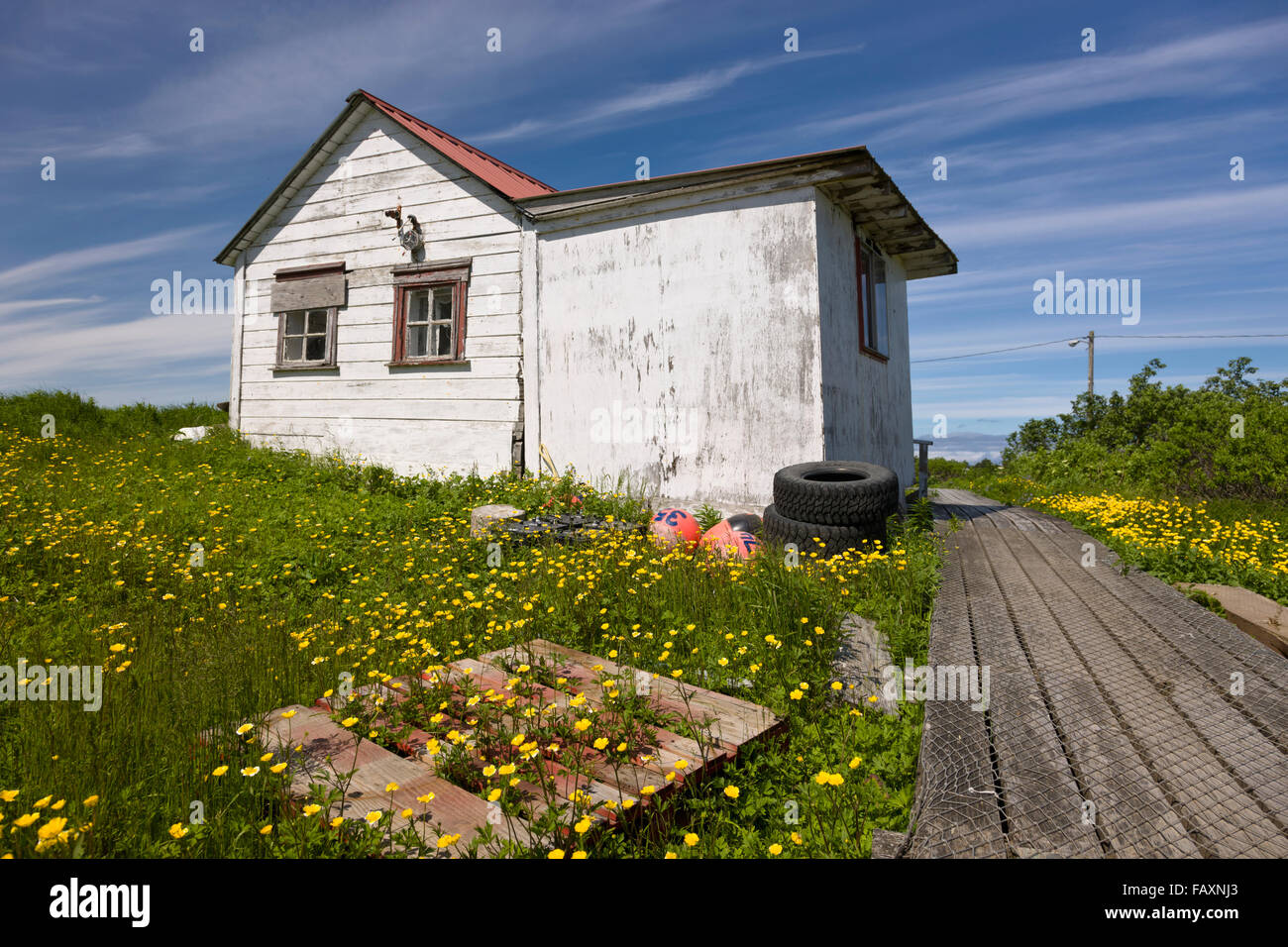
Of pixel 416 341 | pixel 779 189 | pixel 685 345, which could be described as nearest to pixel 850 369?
pixel 685 345

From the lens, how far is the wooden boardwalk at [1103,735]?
6.84ft

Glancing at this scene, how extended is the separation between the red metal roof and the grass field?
4.61m

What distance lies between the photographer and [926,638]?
4148 millimetres

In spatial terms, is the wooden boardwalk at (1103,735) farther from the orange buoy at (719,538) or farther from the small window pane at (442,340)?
the small window pane at (442,340)

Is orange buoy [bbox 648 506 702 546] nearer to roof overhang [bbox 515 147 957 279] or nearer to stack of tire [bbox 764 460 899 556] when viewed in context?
stack of tire [bbox 764 460 899 556]

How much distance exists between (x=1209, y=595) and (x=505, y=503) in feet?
23.6

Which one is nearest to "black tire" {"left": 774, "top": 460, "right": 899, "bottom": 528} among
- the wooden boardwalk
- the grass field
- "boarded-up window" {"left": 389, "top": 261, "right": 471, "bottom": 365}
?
the grass field

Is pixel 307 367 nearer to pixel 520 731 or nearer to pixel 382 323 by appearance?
pixel 382 323

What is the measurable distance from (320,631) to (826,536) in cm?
438

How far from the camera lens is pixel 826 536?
20.6ft

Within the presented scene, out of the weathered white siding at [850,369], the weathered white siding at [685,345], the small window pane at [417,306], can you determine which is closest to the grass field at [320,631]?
the weathered white siding at [685,345]

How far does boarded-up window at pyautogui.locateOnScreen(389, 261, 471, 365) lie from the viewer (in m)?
9.83
